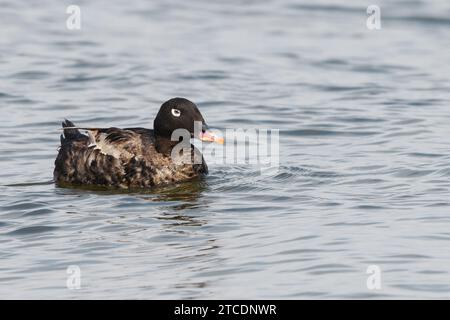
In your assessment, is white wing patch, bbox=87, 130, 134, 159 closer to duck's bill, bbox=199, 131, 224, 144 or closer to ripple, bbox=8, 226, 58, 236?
duck's bill, bbox=199, 131, 224, 144

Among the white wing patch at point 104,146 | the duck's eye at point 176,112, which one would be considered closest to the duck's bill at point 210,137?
the duck's eye at point 176,112

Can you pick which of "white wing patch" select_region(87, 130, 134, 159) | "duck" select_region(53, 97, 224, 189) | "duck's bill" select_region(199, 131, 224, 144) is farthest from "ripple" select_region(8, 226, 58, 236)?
"duck's bill" select_region(199, 131, 224, 144)

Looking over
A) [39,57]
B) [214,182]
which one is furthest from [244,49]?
[214,182]

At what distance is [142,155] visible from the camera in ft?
44.5

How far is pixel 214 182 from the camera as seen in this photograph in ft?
44.9

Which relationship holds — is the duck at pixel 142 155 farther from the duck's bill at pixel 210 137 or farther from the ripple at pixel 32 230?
the ripple at pixel 32 230

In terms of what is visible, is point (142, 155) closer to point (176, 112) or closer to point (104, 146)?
point (104, 146)

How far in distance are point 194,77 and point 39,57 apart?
12.0 ft

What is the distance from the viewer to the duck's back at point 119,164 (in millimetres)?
13469

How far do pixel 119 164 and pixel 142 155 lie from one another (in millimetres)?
297

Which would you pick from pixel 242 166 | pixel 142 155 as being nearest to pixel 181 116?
pixel 142 155
